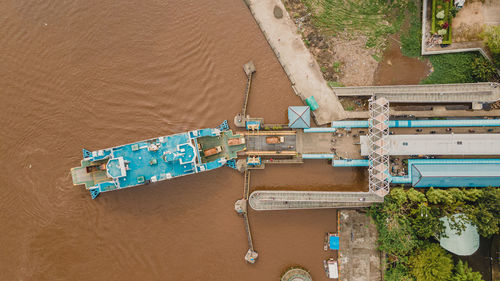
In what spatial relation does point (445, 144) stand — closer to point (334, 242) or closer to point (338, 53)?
point (338, 53)

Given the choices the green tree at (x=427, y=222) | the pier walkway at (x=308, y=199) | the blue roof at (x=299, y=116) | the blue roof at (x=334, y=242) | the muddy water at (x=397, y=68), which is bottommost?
the blue roof at (x=334, y=242)

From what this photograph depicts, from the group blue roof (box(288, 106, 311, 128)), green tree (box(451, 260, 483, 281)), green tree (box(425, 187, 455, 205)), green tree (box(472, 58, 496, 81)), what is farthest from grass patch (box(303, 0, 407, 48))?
green tree (box(451, 260, 483, 281))

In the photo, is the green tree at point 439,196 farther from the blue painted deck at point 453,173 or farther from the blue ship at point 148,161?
the blue ship at point 148,161

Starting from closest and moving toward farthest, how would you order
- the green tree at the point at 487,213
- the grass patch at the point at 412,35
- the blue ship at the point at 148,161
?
the green tree at the point at 487,213
the blue ship at the point at 148,161
the grass patch at the point at 412,35

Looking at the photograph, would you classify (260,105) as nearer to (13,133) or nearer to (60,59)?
(60,59)

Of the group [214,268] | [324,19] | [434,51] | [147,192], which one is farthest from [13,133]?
[434,51]

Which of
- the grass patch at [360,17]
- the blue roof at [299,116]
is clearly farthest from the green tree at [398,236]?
the grass patch at [360,17]

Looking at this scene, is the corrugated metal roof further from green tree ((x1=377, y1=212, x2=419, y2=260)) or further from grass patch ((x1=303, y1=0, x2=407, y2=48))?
grass patch ((x1=303, y1=0, x2=407, y2=48))
